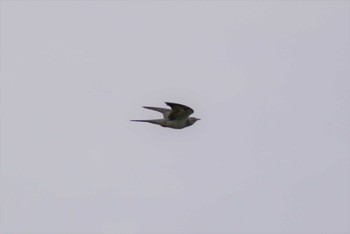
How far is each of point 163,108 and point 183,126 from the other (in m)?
2.32

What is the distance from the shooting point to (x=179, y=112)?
168 feet

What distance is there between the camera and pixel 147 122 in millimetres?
51750

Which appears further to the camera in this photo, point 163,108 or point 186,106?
point 163,108

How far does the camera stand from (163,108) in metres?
54.0

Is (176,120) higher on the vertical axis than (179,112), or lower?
lower

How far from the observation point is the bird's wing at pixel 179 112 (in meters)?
49.8

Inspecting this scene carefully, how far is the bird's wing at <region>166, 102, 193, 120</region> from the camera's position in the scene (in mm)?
49756

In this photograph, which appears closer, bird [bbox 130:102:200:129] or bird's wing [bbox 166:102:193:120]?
bird's wing [bbox 166:102:193:120]

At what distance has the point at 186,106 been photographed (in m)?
49.8

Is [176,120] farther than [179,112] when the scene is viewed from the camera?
Yes

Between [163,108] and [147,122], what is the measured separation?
2.54 meters

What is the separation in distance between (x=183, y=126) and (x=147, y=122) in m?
2.07

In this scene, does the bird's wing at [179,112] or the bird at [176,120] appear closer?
the bird's wing at [179,112]
